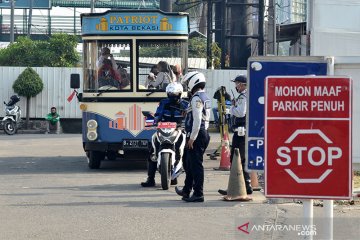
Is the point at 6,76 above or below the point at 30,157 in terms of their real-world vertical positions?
above

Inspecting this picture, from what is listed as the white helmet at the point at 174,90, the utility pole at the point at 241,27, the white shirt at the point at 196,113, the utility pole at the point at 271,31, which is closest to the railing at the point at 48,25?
the utility pole at the point at 241,27

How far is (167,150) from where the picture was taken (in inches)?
549

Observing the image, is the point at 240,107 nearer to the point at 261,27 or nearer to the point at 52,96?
the point at 261,27

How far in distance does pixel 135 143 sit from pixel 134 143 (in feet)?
0.06

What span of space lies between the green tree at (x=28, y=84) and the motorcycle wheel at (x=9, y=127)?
1.47 meters

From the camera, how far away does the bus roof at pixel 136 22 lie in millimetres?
17094

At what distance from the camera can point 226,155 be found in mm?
17406

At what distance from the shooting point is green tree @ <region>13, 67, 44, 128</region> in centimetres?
3127

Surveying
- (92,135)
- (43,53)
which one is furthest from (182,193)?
Answer: (43,53)

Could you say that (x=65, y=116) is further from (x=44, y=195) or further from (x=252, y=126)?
(x=252, y=126)

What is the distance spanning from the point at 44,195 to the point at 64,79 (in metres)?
18.9

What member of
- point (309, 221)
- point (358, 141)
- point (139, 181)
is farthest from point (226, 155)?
point (309, 221)

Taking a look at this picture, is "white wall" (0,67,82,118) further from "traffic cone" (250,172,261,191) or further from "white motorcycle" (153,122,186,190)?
"traffic cone" (250,172,261,191)

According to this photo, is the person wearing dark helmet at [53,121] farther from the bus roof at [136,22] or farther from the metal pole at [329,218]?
the metal pole at [329,218]
